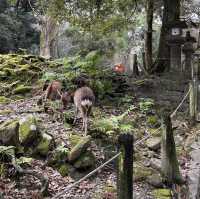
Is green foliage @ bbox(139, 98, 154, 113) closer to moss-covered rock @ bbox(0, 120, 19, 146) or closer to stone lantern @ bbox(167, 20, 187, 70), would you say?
stone lantern @ bbox(167, 20, 187, 70)

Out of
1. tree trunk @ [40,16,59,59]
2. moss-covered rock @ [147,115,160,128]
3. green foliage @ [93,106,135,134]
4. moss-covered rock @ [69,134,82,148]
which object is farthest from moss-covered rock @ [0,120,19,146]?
tree trunk @ [40,16,59,59]

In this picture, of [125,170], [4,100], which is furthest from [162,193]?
[4,100]

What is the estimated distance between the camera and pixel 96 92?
11.8 meters

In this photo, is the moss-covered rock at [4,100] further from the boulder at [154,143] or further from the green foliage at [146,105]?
the boulder at [154,143]

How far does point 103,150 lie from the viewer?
8750 mm

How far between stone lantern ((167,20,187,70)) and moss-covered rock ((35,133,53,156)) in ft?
24.2

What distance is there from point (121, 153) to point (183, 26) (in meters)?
10.9

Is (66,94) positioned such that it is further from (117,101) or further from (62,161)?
(62,161)

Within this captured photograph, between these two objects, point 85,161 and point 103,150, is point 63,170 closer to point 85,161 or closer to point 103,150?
point 85,161

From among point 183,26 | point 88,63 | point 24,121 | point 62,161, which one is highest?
point 183,26

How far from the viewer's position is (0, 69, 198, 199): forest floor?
23.0 feet

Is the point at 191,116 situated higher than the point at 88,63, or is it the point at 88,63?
the point at 88,63

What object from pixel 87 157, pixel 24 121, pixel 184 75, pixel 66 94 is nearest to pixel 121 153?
pixel 87 157

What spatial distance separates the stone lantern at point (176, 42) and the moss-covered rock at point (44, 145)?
738 cm
